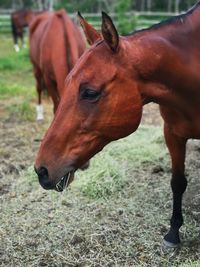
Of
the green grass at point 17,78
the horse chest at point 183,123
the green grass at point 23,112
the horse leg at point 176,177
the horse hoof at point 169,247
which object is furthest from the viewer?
the green grass at point 17,78

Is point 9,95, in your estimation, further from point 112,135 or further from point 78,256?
point 112,135

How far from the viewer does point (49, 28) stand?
5.46 m

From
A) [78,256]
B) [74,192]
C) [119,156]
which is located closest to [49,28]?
[119,156]

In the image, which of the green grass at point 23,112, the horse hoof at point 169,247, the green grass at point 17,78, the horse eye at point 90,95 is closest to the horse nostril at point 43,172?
the horse eye at point 90,95

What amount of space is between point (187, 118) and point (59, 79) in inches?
91.8

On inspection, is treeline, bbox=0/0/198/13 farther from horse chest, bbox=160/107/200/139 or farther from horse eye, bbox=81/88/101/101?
horse eye, bbox=81/88/101/101

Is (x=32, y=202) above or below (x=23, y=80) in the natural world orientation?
above

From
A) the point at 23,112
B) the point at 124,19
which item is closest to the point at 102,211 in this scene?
the point at 23,112

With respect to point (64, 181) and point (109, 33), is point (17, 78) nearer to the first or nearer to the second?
point (64, 181)

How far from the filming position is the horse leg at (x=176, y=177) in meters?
3.13

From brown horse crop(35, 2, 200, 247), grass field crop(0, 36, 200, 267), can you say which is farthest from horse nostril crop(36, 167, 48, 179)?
grass field crop(0, 36, 200, 267)

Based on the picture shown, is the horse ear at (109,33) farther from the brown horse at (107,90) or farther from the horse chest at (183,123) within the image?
the horse chest at (183,123)

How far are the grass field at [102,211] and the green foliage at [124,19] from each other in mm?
11908

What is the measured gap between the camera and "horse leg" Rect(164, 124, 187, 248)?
3133mm
